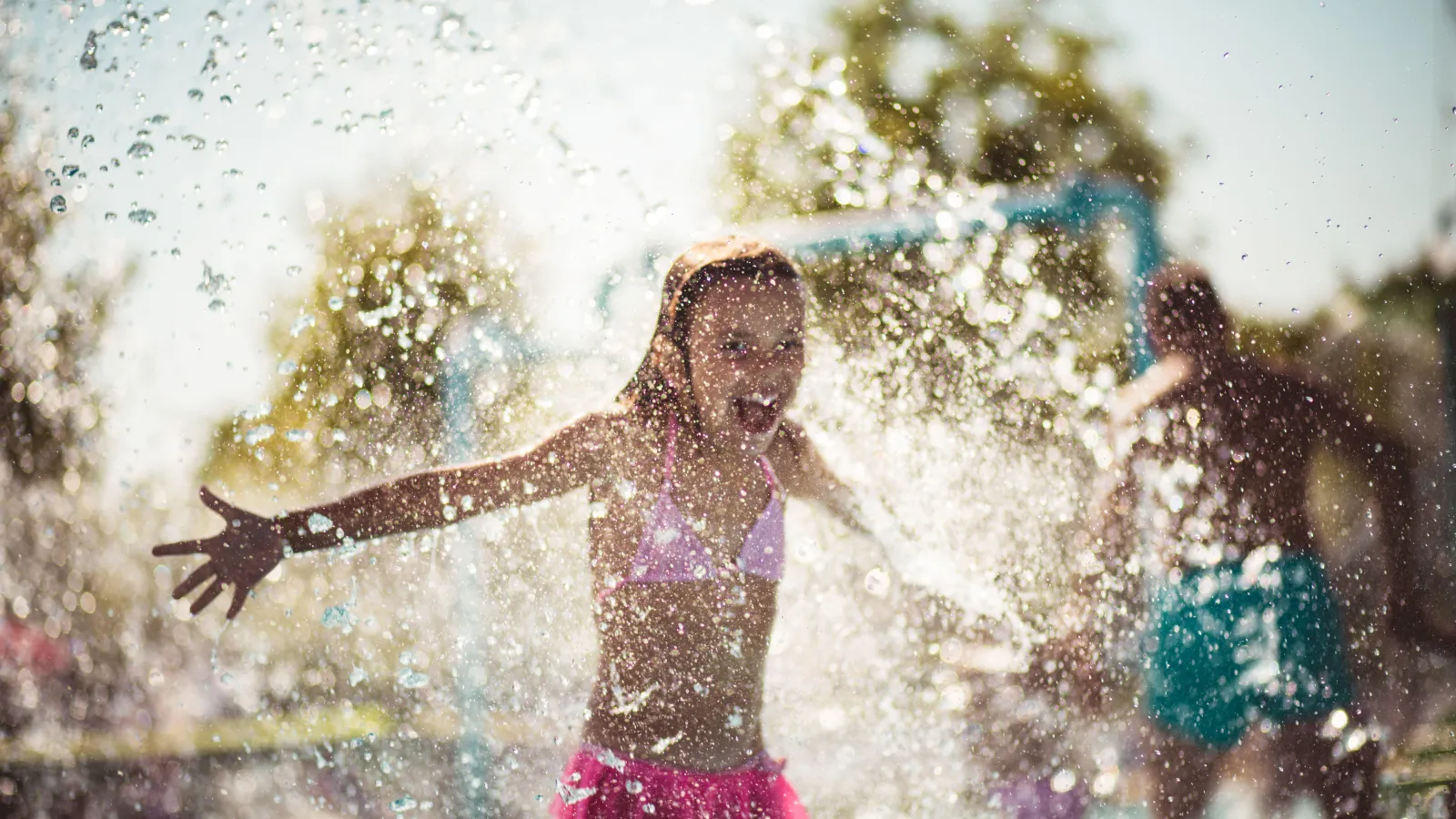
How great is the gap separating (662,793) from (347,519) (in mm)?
754

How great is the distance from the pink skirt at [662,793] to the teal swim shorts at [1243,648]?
1.40 meters

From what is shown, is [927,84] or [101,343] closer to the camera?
[101,343]

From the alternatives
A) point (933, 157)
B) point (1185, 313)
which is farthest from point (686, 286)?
point (933, 157)

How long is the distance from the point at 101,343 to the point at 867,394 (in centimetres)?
261

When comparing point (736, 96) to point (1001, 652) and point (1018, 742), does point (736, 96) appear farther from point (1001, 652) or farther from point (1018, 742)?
point (1018, 742)

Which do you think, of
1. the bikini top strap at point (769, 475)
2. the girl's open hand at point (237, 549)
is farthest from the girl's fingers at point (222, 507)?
the bikini top strap at point (769, 475)

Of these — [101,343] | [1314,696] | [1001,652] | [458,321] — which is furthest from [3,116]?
[1314,696]

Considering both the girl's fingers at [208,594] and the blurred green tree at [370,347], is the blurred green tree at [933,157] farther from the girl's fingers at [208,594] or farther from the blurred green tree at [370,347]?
the girl's fingers at [208,594]

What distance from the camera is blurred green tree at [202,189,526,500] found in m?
3.31

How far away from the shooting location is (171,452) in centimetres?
383

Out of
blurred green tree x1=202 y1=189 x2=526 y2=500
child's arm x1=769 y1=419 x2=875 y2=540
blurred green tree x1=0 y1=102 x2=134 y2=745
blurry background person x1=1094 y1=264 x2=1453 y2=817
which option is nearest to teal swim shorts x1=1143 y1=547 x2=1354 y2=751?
blurry background person x1=1094 y1=264 x2=1453 y2=817

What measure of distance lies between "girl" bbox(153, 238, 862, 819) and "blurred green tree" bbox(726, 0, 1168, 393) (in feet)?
4.06

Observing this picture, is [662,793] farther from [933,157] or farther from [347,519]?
[933,157]

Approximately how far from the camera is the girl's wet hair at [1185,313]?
311cm
